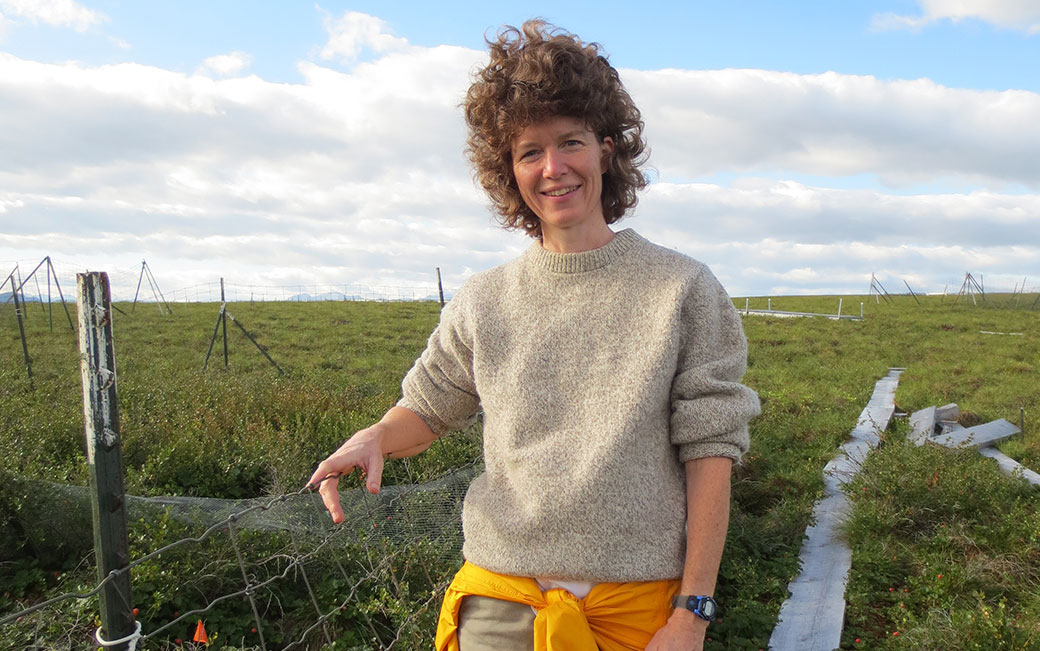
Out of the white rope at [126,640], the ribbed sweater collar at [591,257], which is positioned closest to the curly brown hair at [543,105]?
the ribbed sweater collar at [591,257]

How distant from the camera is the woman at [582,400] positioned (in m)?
1.56

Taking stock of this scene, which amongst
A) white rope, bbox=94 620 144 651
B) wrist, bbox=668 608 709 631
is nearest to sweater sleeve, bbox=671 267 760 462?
wrist, bbox=668 608 709 631

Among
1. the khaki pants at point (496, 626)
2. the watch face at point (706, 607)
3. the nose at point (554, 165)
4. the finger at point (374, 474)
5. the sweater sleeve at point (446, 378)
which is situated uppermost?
the nose at point (554, 165)

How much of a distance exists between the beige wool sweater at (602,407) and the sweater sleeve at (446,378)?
0.09 m

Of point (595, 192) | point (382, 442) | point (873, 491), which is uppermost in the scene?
point (595, 192)

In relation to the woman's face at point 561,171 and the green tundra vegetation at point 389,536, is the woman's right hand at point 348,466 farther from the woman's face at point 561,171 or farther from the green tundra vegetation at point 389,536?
the green tundra vegetation at point 389,536

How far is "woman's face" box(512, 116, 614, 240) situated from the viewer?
5.67 feet

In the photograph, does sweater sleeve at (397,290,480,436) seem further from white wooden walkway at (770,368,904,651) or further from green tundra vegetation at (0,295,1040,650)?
white wooden walkway at (770,368,904,651)

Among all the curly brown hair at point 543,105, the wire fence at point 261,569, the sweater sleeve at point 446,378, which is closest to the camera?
the curly brown hair at point 543,105

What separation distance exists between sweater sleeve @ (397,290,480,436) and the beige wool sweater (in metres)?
0.09

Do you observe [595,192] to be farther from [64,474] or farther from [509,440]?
[64,474]

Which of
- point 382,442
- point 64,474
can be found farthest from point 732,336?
point 64,474

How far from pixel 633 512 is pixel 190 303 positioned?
24.3 m

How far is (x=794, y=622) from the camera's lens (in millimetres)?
3496
